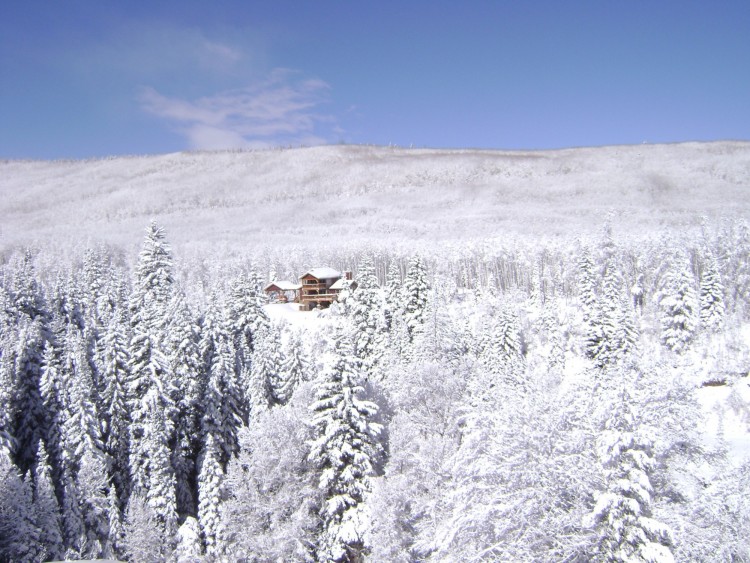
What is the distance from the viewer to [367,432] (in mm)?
26078

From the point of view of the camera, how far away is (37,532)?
94.6ft

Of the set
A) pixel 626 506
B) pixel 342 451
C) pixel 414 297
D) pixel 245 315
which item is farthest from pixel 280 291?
pixel 626 506

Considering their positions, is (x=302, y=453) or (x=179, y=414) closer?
(x=302, y=453)

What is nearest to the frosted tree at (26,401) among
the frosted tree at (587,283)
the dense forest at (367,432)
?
the dense forest at (367,432)

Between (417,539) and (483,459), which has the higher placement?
(483,459)

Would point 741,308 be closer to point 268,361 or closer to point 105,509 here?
point 268,361

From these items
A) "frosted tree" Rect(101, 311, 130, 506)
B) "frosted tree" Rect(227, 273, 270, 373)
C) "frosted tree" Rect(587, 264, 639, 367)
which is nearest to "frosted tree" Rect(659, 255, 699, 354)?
"frosted tree" Rect(587, 264, 639, 367)

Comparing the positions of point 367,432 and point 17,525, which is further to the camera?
point 17,525

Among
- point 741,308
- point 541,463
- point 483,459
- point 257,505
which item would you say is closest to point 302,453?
point 257,505

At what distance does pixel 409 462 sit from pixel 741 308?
75.9m

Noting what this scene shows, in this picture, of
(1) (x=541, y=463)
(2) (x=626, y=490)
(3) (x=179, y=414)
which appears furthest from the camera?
(3) (x=179, y=414)

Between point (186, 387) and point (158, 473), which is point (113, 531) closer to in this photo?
point (158, 473)

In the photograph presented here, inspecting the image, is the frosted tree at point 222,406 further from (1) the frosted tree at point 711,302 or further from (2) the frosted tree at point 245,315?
(1) the frosted tree at point 711,302

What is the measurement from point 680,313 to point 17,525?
66.1 meters
